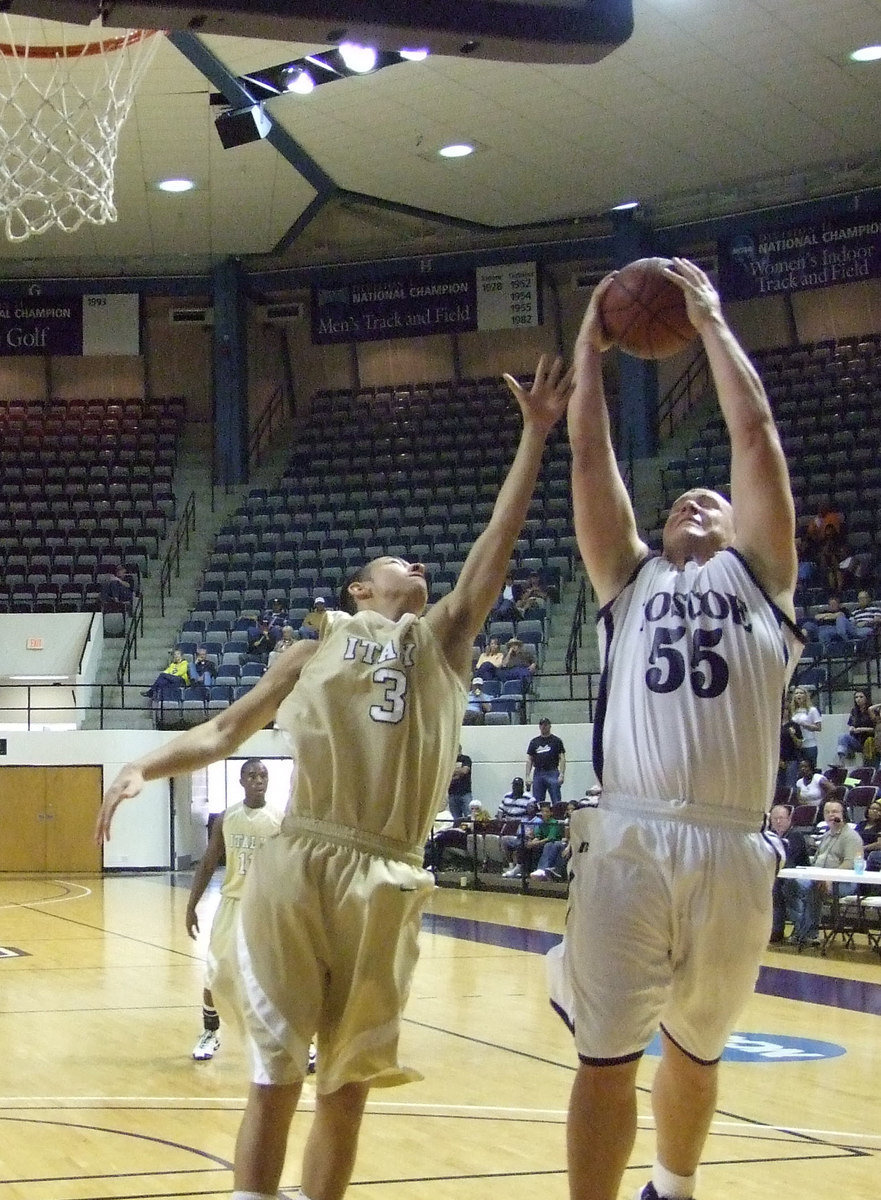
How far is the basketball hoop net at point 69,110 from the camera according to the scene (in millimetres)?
12828

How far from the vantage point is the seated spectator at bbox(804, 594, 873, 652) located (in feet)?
55.8

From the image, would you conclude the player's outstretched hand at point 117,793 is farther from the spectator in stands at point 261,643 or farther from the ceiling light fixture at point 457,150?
the ceiling light fixture at point 457,150

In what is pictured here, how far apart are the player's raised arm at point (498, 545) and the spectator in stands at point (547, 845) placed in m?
12.4

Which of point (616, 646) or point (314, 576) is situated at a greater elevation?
point (314, 576)

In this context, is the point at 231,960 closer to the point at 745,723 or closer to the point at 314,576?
the point at 745,723

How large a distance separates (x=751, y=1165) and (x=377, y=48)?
3.99 metres

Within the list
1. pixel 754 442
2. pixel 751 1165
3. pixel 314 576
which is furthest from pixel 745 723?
pixel 314 576

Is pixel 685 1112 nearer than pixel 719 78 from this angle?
Yes

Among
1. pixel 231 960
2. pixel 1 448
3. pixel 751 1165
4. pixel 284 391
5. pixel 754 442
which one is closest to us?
pixel 231 960

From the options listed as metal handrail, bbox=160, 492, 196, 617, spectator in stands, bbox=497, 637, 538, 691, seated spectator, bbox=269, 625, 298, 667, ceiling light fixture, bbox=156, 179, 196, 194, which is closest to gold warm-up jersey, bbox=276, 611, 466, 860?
spectator in stands, bbox=497, 637, 538, 691

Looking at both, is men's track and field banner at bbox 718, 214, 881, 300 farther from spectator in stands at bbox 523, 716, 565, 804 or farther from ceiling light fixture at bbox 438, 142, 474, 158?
spectator in stands at bbox 523, 716, 565, 804

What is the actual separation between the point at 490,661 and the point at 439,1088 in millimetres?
12967

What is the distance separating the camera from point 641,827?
3.71 m

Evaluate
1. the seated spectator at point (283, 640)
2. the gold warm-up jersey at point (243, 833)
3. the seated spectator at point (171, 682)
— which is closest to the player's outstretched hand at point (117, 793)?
the gold warm-up jersey at point (243, 833)
